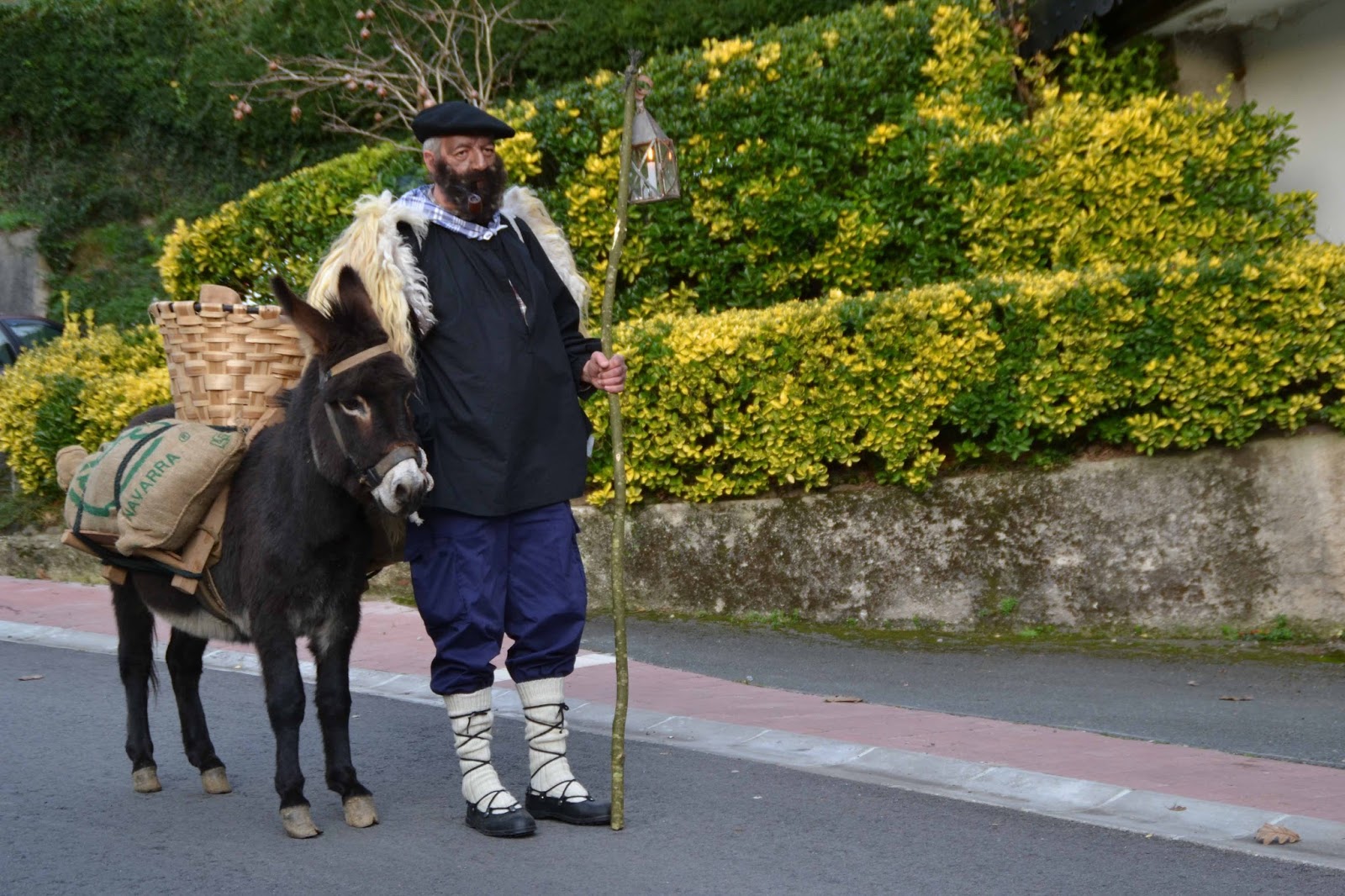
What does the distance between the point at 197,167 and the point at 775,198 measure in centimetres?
1217

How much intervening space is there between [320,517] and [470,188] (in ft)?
3.96

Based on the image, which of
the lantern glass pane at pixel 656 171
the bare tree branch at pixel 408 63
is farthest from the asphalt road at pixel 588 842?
the bare tree branch at pixel 408 63

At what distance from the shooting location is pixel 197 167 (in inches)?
770

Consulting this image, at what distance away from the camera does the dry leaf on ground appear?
4609 mm

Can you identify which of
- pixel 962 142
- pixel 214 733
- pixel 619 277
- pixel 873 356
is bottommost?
pixel 214 733

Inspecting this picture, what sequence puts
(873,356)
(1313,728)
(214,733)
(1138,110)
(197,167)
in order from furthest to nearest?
(197,167) < (1138,110) < (873,356) < (214,733) < (1313,728)

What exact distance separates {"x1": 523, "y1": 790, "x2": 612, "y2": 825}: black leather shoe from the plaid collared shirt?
196 cm

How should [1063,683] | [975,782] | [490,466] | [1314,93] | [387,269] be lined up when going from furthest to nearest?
1. [1314,93]
2. [1063,683]
3. [975,782]
4. [490,466]
5. [387,269]

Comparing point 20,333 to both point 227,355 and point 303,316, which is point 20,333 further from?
point 303,316

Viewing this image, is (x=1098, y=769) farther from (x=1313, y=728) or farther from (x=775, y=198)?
(x=775, y=198)

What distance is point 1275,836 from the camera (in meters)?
4.61

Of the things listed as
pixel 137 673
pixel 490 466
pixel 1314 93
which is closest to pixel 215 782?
pixel 137 673

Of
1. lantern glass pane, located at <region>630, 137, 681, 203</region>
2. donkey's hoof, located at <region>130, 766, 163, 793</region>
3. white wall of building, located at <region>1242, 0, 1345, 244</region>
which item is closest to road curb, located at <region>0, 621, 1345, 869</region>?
donkey's hoof, located at <region>130, 766, 163, 793</region>

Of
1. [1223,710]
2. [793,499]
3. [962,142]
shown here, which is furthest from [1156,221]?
[1223,710]
